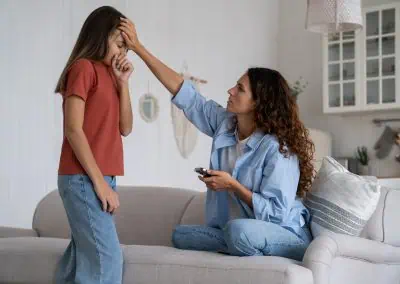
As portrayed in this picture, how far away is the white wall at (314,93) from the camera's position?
19.9 feet

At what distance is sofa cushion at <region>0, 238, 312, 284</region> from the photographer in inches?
88.4

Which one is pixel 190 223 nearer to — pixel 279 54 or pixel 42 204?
pixel 42 204

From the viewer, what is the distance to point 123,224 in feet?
10.8

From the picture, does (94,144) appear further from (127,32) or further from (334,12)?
(334,12)

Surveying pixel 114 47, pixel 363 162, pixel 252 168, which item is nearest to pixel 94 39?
pixel 114 47

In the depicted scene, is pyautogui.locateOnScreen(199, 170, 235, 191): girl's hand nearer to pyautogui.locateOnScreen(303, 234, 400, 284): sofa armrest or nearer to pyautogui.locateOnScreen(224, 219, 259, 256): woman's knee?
pyautogui.locateOnScreen(224, 219, 259, 256): woman's knee

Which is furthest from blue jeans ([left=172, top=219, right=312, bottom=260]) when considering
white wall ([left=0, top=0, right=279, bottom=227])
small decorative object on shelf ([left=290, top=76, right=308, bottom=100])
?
small decorative object on shelf ([left=290, top=76, right=308, bottom=100])

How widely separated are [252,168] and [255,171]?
2cm

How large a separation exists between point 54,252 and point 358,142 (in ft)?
13.5

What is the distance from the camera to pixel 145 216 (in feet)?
10.7

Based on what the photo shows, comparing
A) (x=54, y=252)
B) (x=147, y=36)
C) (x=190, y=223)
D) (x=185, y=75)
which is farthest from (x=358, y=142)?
(x=54, y=252)

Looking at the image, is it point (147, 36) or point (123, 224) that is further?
point (147, 36)

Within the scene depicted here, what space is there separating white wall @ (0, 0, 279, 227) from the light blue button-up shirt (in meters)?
1.56

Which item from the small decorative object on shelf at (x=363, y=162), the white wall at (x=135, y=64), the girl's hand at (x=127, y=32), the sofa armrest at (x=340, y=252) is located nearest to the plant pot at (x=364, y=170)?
the small decorative object on shelf at (x=363, y=162)
